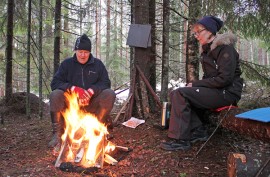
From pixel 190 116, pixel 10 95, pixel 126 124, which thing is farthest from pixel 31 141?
pixel 10 95

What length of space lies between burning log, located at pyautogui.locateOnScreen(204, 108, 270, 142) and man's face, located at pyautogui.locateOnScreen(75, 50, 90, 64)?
2.31 metres

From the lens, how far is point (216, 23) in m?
4.54

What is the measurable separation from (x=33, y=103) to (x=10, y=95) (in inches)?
33.8

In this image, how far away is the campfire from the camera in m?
4.16

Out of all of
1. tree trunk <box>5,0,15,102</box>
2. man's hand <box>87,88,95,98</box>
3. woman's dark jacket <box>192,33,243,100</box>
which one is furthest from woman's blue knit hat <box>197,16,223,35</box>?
tree trunk <box>5,0,15,102</box>

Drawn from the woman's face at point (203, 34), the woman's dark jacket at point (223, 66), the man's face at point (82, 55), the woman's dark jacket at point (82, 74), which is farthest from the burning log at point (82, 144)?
the woman's face at point (203, 34)

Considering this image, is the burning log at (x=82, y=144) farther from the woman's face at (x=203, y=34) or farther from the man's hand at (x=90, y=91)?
the woman's face at (x=203, y=34)

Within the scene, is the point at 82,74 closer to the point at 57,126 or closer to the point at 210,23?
the point at 57,126

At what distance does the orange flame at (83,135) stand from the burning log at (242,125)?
1.62 meters

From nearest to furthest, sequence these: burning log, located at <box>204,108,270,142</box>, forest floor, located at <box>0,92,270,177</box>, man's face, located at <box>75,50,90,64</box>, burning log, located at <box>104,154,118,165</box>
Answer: burning log, located at <box>204,108,270,142</box> < forest floor, located at <box>0,92,270,177</box> < burning log, located at <box>104,154,118,165</box> < man's face, located at <box>75,50,90,64</box>

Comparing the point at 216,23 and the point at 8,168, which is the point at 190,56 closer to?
the point at 216,23

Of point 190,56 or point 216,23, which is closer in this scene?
point 216,23

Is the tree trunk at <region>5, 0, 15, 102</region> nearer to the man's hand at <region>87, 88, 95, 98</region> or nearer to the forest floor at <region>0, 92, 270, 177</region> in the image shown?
the forest floor at <region>0, 92, 270, 177</region>

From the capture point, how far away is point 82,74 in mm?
5348
